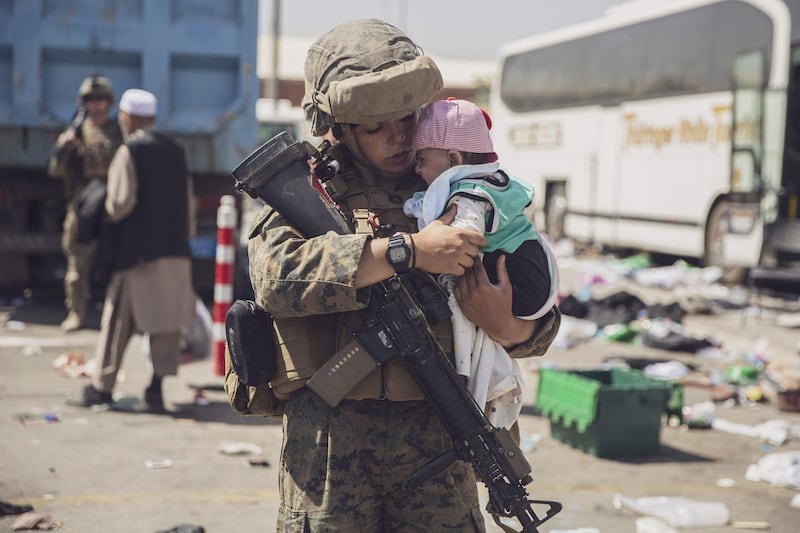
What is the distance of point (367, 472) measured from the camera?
Result: 2.71 metres

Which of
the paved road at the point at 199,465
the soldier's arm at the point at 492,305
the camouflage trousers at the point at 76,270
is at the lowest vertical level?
the paved road at the point at 199,465

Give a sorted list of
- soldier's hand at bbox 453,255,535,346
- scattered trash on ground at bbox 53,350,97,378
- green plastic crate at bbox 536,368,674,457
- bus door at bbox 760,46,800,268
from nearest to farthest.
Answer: soldier's hand at bbox 453,255,535,346
green plastic crate at bbox 536,368,674,457
scattered trash on ground at bbox 53,350,97,378
bus door at bbox 760,46,800,268

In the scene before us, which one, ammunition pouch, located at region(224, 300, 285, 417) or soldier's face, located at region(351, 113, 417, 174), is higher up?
soldier's face, located at region(351, 113, 417, 174)

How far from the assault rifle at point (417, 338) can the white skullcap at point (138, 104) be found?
4.30 m

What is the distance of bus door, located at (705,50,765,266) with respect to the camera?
13117 millimetres

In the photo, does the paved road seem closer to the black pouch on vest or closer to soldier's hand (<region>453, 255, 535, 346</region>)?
the black pouch on vest

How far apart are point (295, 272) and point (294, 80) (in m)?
49.6

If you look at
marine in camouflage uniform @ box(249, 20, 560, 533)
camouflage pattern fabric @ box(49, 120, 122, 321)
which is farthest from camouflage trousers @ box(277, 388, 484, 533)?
camouflage pattern fabric @ box(49, 120, 122, 321)

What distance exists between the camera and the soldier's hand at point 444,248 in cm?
256

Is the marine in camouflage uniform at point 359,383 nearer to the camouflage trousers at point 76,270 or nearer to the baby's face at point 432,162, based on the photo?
the baby's face at point 432,162

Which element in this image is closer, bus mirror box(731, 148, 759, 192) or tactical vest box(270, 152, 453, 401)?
tactical vest box(270, 152, 453, 401)

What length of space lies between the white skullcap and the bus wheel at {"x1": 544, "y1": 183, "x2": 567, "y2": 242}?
14.0 metres

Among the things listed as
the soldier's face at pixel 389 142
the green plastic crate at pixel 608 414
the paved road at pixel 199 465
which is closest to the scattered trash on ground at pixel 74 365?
the paved road at pixel 199 465

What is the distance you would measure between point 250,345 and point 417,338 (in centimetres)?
41
